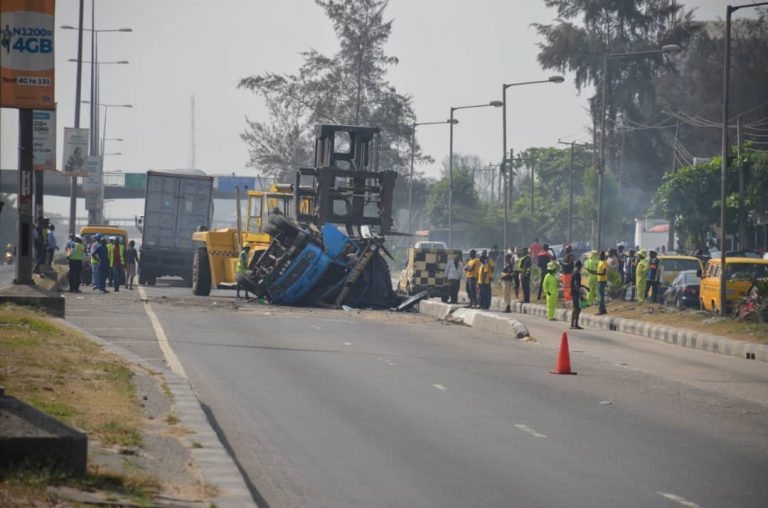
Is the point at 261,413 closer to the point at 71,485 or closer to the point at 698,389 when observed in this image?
the point at 71,485

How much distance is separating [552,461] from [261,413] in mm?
3503

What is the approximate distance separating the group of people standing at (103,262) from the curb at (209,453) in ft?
79.6

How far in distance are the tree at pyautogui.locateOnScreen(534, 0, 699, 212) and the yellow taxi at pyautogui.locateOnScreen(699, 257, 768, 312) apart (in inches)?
1594

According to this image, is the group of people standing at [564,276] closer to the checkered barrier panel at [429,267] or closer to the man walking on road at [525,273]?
the man walking on road at [525,273]

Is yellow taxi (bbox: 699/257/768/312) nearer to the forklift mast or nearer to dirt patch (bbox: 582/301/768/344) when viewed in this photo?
dirt patch (bbox: 582/301/768/344)

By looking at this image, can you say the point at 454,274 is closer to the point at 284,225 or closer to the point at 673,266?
the point at 673,266

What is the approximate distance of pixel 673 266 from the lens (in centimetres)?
4147

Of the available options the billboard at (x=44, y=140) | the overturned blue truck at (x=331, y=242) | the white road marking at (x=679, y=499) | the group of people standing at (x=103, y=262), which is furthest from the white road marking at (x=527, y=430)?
the group of people standing at (x=103, y=262)

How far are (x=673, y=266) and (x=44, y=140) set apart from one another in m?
20.1

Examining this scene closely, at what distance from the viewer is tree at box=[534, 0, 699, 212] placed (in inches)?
2891

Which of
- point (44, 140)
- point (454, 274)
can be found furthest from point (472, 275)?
point (44, 140)

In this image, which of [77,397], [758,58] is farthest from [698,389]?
[758,58]

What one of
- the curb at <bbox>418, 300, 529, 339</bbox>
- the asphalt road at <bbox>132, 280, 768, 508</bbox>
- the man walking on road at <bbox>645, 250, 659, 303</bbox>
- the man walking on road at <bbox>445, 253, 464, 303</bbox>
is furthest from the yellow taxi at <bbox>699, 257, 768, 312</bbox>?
the man walking on road at <bbox>445, 253, 464, 303</bbox>

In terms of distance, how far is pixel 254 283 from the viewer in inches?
1318
